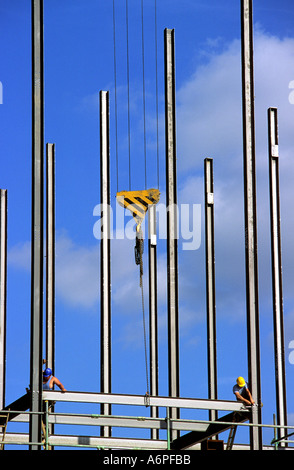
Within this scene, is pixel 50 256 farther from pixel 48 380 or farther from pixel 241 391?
pixel 241 391

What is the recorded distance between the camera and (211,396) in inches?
1478

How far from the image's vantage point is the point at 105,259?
120 feet

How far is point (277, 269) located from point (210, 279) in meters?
3.46

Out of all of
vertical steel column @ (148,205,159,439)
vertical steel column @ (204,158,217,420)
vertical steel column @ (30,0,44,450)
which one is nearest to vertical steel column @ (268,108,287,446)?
vertical steel column @ (204,158,217,420)

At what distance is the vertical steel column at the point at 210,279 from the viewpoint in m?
38.0

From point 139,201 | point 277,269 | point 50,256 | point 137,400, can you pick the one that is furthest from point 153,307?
point 137,400

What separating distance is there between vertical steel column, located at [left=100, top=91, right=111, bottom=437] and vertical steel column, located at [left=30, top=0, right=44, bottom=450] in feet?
27.7

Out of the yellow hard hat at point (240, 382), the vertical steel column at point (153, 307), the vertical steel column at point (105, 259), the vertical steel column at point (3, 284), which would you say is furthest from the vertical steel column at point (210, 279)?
the yellow hard hat at point (240, 382)

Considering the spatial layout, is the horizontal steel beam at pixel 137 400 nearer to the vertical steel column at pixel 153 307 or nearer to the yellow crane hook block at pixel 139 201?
the yellow crane hook block at pixel 139 201

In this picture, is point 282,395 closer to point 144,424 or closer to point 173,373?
point 173,373

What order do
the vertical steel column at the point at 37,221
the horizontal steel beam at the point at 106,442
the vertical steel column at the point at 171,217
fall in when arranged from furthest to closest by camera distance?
1. the vertical steel column at the point at 171,217
2. the horizontal steel beam at the point at 106,442
3. the vertical steel column at the point at 37,221

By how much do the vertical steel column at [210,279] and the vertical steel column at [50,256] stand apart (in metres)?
5.23

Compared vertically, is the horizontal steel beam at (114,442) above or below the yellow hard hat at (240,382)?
below
